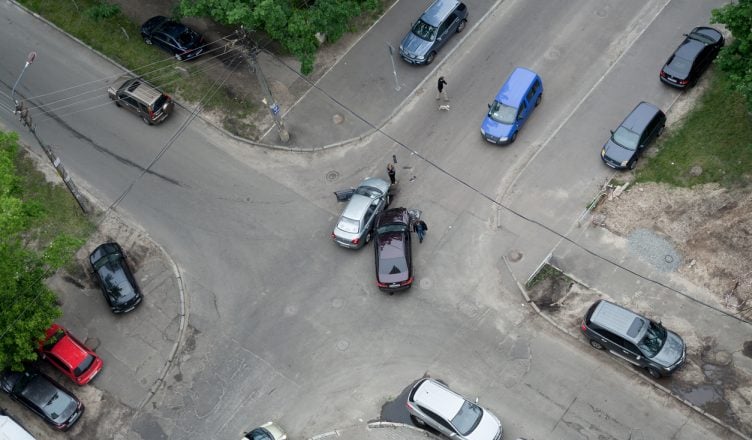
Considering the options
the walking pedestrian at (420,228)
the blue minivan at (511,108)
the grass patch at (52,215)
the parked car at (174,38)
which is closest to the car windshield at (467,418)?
the walking pedestrian at (420,228)

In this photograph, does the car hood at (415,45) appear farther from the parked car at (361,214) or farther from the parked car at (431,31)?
the parked car at (361,214)

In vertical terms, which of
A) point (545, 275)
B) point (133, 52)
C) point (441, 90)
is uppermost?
point (441, 90)

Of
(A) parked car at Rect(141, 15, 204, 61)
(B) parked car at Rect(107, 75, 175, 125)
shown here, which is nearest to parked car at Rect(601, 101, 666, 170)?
(B) parked car at Rect(107, 75, 175, 125)

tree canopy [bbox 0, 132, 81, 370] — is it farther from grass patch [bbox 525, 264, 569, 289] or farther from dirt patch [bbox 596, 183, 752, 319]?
dirt patch [bbox 596, 183, 752, 319]

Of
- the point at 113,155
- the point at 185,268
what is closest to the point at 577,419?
the point at 185,268

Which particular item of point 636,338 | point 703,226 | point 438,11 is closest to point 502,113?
point 438,11

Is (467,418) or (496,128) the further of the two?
(496,128)

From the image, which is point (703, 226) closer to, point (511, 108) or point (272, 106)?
point (511, 108)
